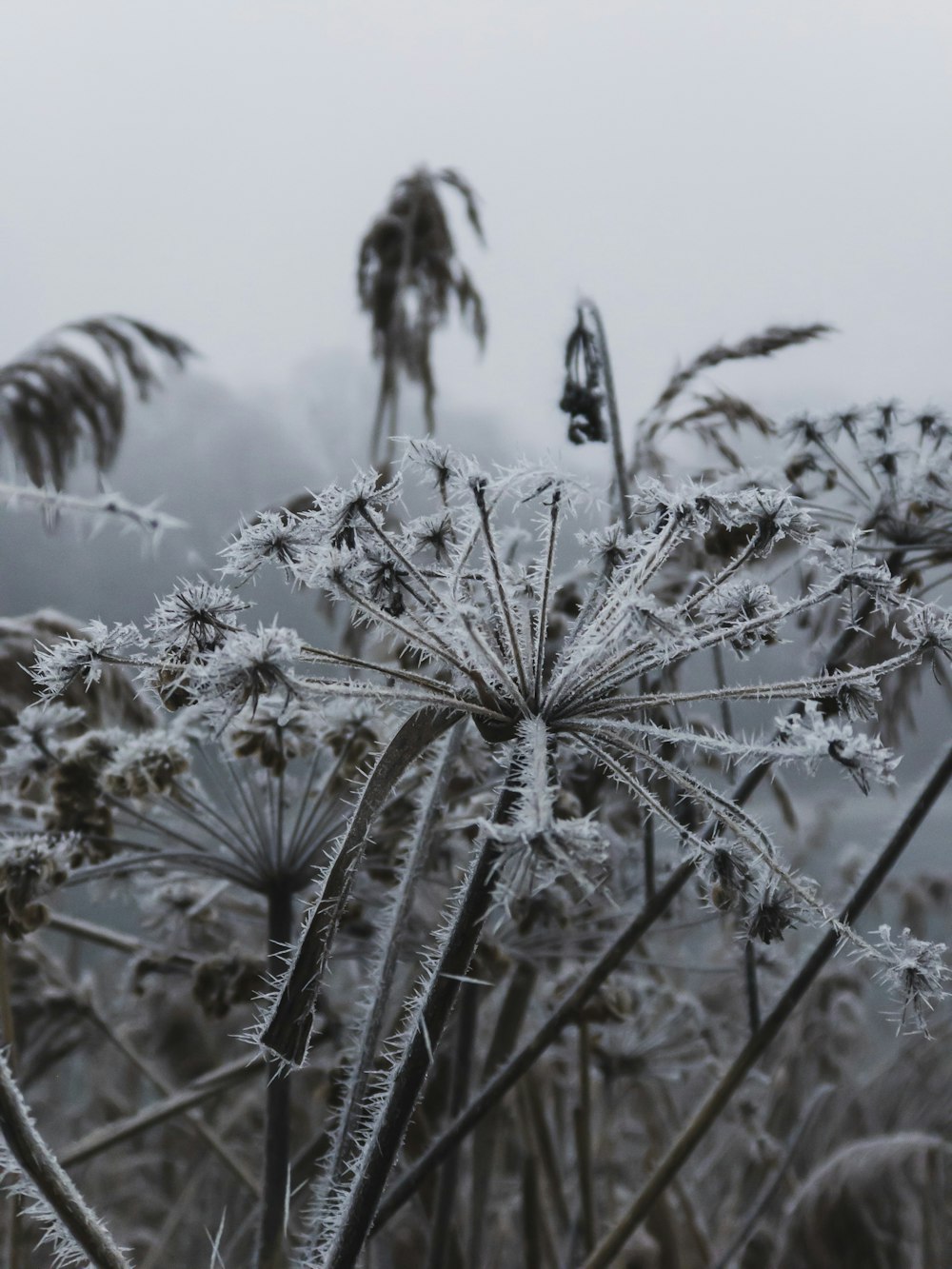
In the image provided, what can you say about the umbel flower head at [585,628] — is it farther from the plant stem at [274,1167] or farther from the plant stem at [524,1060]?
the plant stem at [274,1167]

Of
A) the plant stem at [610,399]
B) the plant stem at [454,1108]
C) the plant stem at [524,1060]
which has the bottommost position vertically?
the plant stem at [454,1108]

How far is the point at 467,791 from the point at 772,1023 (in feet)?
1.55

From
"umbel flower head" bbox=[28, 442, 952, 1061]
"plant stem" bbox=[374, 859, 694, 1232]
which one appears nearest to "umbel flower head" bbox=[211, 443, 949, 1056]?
"umbel flower head" bbox=[28, 442, 952, 1061]

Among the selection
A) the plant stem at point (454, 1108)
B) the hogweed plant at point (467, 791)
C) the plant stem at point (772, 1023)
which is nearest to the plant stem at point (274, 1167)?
the hogweed plant at point (467, 791)

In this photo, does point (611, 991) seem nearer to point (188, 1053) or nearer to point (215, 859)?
point (215, 859)

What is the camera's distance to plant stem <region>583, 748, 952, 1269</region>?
3.93 feet

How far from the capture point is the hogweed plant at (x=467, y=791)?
813 millimetres

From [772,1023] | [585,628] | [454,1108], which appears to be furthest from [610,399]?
[454,1108]

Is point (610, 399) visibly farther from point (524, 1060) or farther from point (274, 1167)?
point (274, 1167)

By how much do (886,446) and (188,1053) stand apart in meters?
3.68

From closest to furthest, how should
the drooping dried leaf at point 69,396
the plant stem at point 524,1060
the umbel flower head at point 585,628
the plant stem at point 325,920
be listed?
the plant stem at point 325,920
the umbel flower head at point 585,628
the plant stem at point 524,1060
the drooping dried leaf at point 69,396

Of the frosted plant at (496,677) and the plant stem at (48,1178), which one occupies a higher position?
the frosted plant at (496,677)

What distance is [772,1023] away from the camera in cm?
128

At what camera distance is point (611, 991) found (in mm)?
1581
